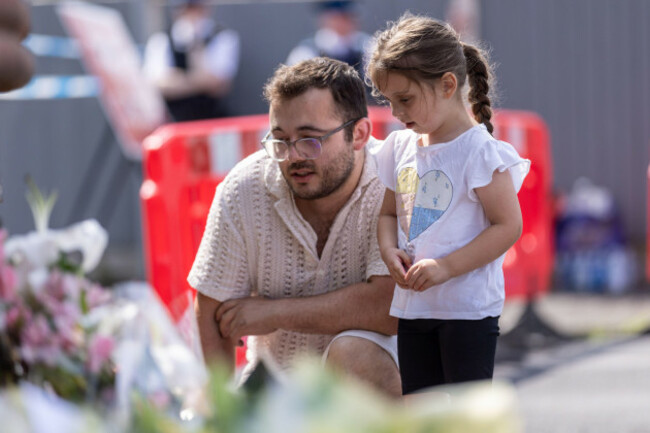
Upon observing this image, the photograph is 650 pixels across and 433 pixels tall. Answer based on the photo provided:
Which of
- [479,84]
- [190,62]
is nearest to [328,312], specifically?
[479,84]

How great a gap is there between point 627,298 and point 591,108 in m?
1.93

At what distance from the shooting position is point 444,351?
2.49 meters

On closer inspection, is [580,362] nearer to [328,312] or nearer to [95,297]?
[328,312]

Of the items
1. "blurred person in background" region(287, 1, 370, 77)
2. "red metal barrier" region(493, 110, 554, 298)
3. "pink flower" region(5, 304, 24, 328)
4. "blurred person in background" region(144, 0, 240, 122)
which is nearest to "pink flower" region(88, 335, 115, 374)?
"pink flower" region(5, 304, 24, 328)

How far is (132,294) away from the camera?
1.72 m

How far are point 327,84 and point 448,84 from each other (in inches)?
13.6

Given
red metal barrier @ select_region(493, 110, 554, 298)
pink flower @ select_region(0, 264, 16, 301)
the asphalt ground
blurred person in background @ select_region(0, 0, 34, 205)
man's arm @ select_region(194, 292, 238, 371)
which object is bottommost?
the asphalt ground

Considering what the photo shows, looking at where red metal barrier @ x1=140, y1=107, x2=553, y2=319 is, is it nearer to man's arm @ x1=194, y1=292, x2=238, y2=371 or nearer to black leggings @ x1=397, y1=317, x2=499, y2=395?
man's arm @ x1=194, y1=292, x2=238, y2=371

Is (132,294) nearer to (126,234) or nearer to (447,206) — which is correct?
(447,206)

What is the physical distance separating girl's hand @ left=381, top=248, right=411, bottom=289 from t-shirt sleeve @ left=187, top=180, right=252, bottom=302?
47 cm

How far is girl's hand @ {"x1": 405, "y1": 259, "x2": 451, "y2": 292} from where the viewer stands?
2379 mm

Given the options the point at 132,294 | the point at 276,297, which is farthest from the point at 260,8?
the point at 132,294

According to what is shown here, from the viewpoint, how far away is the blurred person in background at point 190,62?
27.0ft

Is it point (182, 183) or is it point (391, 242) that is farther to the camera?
point (182, 183)
